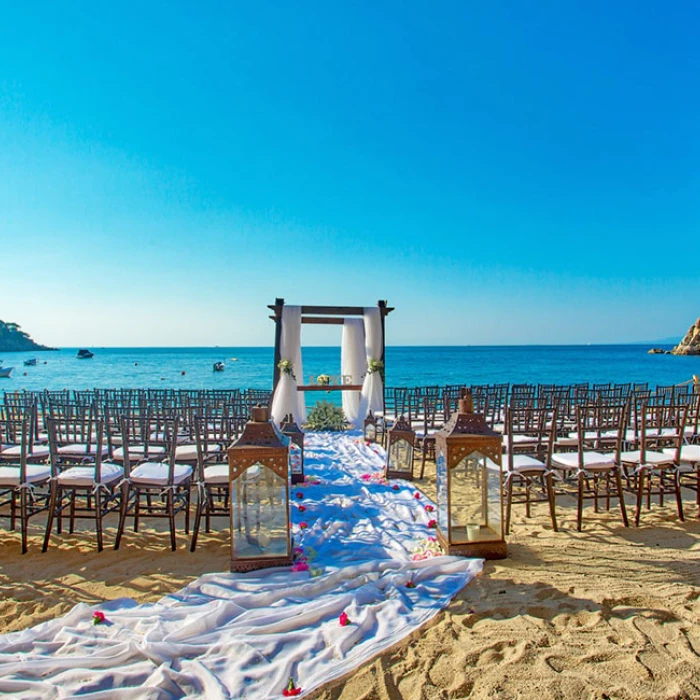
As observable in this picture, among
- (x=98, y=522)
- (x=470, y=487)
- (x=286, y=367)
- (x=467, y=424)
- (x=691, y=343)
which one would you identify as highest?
(x=691, y=343)

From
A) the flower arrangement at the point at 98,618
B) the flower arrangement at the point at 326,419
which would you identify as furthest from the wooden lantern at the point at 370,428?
the flower arrangement at the point at 98,618

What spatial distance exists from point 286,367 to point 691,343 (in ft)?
228

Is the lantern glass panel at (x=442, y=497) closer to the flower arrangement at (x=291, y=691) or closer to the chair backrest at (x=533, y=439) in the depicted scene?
the chair backrest at (x=533, y=439)

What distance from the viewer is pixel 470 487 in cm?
320

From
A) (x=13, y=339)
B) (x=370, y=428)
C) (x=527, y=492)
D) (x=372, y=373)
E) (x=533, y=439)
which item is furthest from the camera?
(x=13, y=339)

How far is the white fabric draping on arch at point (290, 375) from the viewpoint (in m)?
8.97

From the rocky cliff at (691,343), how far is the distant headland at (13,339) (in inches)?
4344

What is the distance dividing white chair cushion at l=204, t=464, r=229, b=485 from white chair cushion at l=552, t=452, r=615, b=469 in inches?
105

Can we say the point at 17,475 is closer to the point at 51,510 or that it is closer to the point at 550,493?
the point at 51,510

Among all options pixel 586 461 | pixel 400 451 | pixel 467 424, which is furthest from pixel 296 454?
pixel 586 461

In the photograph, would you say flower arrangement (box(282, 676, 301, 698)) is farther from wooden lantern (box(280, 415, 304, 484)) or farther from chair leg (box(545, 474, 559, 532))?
wooden lantern (box(280, 415, 304, 484))

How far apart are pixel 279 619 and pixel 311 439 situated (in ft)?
18.7

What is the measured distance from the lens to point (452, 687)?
189 centimetres

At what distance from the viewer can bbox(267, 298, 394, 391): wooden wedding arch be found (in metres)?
9.48
